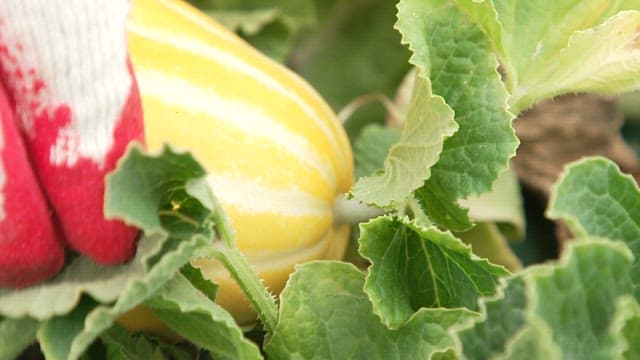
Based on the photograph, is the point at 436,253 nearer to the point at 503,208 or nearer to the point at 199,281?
the point at 199,281

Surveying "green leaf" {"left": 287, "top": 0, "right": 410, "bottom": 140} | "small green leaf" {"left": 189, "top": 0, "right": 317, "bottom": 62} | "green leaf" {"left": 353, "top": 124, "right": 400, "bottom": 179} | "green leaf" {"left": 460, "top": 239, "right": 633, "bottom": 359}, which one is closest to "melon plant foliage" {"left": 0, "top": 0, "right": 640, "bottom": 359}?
"green leaf" {"left": 460, "top": 239, "right": 633, "bottom": 359}

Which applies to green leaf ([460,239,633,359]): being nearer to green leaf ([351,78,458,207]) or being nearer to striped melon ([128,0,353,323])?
green leaf ([351,78,458,207])

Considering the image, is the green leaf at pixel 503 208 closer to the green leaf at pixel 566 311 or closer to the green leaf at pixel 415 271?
the green leaf at pixel 415 271

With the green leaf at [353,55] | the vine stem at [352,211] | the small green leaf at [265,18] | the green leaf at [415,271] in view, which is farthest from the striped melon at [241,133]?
the green leaf at [353,55]

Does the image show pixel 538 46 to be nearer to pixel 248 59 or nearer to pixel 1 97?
pixel 248 59

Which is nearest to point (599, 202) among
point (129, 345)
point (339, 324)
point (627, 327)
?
point (627, 327)
